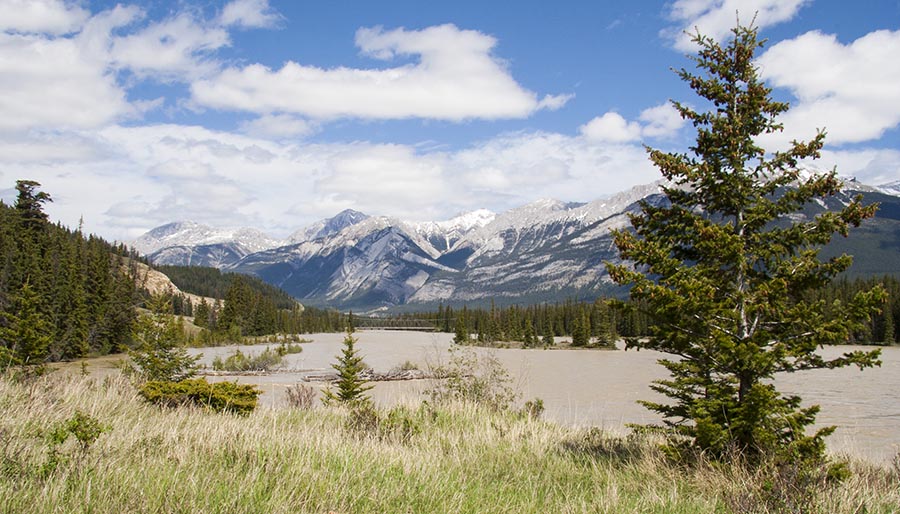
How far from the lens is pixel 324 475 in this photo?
5.13 meters

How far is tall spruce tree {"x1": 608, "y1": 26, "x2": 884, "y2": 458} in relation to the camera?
7484 mm

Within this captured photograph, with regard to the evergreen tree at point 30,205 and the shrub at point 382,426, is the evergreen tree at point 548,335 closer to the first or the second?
the evergreen tree at point 30,205

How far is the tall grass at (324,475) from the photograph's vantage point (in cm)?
430

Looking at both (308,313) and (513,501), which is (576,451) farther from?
(308,313)

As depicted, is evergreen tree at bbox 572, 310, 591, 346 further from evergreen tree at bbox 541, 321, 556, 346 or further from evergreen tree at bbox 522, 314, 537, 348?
evergreen tree at bbox 522, 314, 537, 348

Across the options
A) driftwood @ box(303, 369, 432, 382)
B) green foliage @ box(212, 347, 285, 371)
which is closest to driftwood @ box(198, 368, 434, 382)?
driftwood @ box(303, 369, 432, 382)

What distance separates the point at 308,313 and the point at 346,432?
190 meters

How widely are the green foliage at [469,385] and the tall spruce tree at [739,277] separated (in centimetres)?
604

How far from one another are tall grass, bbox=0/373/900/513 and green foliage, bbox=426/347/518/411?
6044 millimetres

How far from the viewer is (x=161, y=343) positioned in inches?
1142

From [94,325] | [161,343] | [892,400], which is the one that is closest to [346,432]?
[161,343]

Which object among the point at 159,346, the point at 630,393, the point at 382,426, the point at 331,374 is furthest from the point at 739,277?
the point at 331,374

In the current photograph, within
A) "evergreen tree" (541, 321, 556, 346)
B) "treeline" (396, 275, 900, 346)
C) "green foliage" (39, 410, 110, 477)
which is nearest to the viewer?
"green foliage" (39, 410, 110, 477)

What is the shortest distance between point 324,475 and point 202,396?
329 inches
